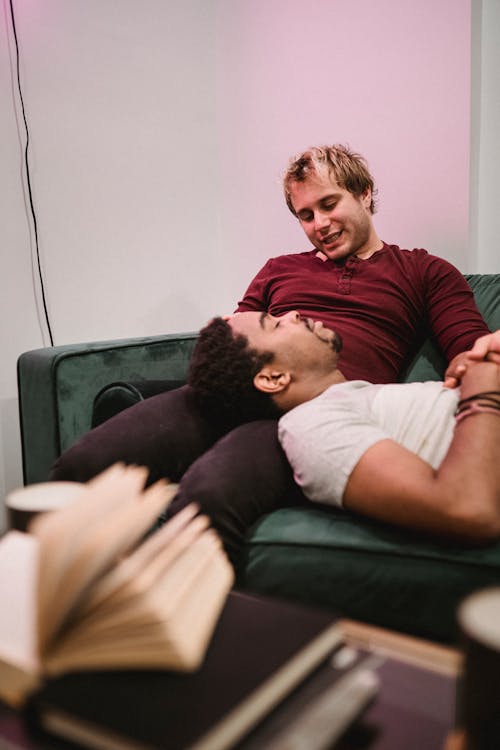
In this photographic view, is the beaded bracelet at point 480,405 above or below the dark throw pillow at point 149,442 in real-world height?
above

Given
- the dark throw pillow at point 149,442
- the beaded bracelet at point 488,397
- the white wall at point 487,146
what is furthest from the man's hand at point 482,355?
the white wall at point 487,146

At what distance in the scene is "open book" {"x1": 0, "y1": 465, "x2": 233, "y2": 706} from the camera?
1.72 ft

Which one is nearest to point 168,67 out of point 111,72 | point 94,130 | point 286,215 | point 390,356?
point 111,72

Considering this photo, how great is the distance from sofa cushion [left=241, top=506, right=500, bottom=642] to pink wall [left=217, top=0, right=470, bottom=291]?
4.42 feet

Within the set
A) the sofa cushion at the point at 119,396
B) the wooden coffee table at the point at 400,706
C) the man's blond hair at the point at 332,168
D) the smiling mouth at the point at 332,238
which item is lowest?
the wooden coffee table at the point at 400,706

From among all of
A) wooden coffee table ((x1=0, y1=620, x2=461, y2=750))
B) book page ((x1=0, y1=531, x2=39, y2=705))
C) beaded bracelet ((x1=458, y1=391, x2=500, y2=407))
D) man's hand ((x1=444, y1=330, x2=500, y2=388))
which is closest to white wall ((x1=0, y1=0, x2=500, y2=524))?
man's hand ((x1=444, y1=330, x2=500, y2=388))

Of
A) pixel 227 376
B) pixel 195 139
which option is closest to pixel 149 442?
pixel 227 376

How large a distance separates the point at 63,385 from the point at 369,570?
932 mm

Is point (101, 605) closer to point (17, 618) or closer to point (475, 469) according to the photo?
point (17, 618)

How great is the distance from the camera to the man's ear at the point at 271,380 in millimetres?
1323

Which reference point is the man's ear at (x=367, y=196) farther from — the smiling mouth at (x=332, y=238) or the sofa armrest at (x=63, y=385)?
the sofa armrest at (x=63, y=385)

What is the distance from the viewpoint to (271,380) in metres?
1.33

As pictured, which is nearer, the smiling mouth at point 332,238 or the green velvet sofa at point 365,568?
the green velvet sofa at point 365,568

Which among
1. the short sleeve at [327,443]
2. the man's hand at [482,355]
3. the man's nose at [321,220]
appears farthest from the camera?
the man's nose at [321,220]
